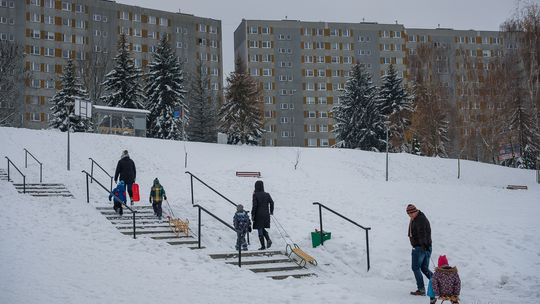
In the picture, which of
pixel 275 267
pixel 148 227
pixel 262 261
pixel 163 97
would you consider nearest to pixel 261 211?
pixel 262 261

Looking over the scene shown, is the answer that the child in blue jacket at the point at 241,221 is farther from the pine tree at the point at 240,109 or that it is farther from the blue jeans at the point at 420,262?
the pine tree at the point at 240,109

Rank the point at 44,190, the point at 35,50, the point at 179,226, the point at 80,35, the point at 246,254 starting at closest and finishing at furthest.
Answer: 1. the point at 246,254
2. the point at 179,226
3. the point at 44,190
4. the point at 35,50
5. the point at 80,35

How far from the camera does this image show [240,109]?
1547 inches

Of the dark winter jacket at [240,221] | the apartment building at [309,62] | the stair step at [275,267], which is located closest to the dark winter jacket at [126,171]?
the dark winter jacket at [240,221]

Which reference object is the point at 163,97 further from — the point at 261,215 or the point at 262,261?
the point at 262,261

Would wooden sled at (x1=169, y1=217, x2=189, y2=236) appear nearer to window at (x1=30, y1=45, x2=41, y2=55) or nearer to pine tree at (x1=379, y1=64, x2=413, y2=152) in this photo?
pine tree at (x1=379, y1=64, x2=413, y2=152)

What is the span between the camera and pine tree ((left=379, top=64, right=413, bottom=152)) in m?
46.1

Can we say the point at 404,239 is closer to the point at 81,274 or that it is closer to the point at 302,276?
the point at 302,276

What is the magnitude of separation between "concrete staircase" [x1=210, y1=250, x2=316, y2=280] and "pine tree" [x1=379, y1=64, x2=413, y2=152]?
3446 cm

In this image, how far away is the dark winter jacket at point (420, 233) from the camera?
1012 centimetres

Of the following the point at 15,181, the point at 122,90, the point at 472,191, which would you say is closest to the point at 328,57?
the point at 122,90

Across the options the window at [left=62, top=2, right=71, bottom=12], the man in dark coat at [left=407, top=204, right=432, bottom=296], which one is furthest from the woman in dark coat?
the window at [left=62, top=2, right=71, bottom=12]

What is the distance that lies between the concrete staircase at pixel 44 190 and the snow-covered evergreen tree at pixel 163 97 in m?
25.5

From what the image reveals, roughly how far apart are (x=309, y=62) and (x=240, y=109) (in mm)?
41436
